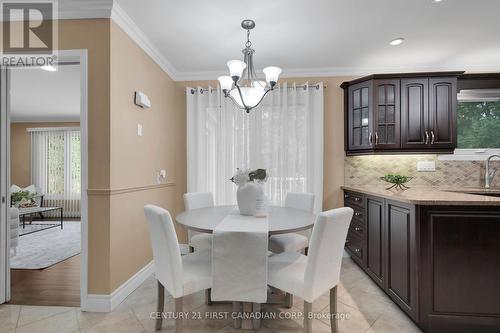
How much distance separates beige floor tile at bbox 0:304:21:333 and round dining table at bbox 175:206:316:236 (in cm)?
147

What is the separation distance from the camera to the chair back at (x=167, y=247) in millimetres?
1635

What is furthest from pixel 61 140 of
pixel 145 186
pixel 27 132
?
pixel 145 186

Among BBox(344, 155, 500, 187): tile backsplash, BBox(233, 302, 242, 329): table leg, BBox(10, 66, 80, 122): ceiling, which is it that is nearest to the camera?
BBox(233, 302, 242, 329): table leg

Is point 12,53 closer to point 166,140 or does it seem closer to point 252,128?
point 166,140

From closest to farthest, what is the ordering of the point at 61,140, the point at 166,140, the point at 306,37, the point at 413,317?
1. the point at 413,317
2. the point at 306,37
3. the point at 166,140
4. the point at 61,140

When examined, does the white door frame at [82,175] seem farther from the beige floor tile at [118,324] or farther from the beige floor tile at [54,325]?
A: the beige floor tile at [118,324]

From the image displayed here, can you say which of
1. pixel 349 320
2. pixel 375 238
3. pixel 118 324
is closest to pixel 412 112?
pixel 375 238

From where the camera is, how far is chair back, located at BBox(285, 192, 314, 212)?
2.74 metres

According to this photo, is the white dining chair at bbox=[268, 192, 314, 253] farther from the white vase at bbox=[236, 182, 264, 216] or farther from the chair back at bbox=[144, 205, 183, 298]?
the chair back at bbox=[144, 205, 183, 298]

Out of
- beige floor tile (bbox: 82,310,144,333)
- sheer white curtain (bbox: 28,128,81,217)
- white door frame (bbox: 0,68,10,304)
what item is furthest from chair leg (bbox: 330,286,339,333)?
sheer white curtain (bbox: 28,128,81,217)

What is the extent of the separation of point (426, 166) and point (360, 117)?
43.5 inches

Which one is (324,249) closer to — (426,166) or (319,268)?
(319,268)

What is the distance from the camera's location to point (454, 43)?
2941 millimetres

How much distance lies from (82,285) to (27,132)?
6.65m
